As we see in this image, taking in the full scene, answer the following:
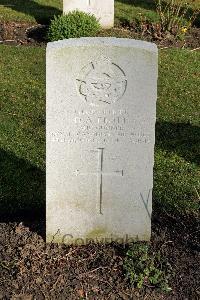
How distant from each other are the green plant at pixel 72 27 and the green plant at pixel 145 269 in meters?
6.68

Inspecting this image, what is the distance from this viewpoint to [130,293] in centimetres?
432

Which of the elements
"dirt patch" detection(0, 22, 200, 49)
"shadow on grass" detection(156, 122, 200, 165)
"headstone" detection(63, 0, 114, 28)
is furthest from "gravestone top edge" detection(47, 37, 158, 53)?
"headstone" detection(63, 0, 114, 28)

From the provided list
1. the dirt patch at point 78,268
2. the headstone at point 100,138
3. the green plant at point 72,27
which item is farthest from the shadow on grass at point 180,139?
the green plant at point 72,27

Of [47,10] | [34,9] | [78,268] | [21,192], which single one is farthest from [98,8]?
[78,268]

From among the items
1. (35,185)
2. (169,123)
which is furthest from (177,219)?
(169,123)

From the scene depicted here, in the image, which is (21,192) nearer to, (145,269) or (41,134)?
(41,134)

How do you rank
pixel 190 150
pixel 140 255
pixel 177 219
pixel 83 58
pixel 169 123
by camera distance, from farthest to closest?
pixel 169 123 < pixel 190 150 < pixel 177 219 < pixel 140 255 < pixel 83 58

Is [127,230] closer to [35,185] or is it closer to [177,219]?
[177,219]

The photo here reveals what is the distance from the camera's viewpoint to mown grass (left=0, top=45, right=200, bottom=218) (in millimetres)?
5805

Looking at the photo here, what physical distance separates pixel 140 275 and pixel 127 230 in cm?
51

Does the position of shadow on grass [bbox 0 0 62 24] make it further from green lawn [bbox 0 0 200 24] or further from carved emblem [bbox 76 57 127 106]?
carved emblem [bbox 76 57 127 106]

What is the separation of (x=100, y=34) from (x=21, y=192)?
20.6ft

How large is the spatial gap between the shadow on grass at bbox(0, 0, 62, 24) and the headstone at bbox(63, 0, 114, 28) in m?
0.81

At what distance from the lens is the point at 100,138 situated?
4.48 meters
